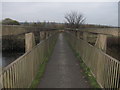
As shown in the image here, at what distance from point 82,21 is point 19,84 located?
66075mm

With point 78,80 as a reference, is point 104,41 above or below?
above

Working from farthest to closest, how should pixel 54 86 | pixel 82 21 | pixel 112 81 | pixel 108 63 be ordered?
1. pixel 82 21
2. pixel 54 86
3. pixel 108 63
4. pixel 112 81

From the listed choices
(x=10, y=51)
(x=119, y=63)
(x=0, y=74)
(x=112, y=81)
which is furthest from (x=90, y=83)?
(x=10, y=51)

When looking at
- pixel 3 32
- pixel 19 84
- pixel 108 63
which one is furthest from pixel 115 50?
pixel 3 32

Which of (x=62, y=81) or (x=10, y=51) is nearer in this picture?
(x=62, y=81)

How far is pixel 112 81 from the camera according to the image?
5.07 metres

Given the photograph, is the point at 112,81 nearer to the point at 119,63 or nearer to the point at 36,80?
the point at 119,63

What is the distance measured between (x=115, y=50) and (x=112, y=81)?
531 inches

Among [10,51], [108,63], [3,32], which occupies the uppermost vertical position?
[3,32]

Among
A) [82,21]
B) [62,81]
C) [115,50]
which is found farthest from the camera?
[82,21]

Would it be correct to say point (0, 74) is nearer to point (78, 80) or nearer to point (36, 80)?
point (36, 80)

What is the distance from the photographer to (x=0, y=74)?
3312 millimetres

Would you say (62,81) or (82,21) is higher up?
(82,21)

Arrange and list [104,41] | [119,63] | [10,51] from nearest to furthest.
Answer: [119,63], [104,41], [10,51]
